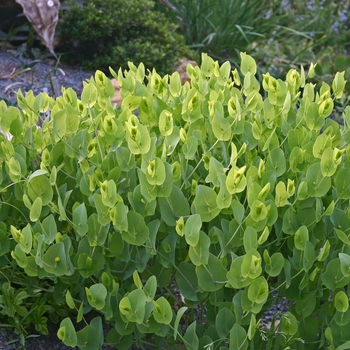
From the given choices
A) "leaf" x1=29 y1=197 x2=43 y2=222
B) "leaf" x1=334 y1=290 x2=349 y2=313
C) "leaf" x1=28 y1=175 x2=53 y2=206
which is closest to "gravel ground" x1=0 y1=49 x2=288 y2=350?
"leaf" x1=28 y1=175 x2=53 y2=206

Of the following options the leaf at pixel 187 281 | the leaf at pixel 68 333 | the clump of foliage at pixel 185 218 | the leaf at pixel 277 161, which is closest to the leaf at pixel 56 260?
the clump of foliage at pixel 185 218

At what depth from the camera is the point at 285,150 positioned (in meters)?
2.13

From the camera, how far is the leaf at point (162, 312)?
1.72 meters

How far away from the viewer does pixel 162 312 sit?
1726 millimetres

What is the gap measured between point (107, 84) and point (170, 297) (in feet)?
2.62

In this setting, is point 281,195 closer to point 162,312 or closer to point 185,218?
point 185,218

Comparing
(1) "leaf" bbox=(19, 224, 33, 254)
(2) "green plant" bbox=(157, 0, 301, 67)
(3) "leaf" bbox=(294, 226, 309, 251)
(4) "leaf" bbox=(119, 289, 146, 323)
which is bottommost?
(2) "green plant" bbox=(157, 0, 301, 67)

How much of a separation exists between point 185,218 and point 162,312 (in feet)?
0.96

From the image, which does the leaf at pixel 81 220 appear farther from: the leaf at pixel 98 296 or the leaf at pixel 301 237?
the leaf at pixel 301 237

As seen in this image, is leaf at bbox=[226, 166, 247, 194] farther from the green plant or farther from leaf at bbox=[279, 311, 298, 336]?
the green plant

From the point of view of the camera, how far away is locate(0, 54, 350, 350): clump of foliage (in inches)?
69.1

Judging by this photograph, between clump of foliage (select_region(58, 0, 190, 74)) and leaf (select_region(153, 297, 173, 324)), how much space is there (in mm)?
3405

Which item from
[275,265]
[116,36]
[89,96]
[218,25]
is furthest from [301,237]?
[218,25]

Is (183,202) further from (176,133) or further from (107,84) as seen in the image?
(107,84)
